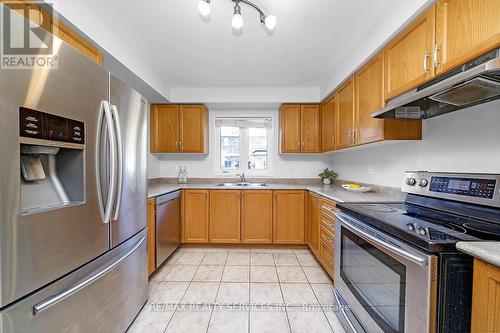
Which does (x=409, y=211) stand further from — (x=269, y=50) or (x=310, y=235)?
(x=269, y=50)

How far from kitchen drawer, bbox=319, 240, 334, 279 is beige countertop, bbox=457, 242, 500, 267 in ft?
4.69

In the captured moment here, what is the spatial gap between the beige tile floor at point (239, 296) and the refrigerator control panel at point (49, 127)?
4.79 feet

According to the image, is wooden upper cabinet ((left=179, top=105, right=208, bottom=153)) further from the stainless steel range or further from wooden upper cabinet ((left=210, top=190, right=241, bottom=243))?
the stainless steel range

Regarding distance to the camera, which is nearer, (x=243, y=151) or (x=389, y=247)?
(x=389, y=247)

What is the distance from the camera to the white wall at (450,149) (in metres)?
1.34

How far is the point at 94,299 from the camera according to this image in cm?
120

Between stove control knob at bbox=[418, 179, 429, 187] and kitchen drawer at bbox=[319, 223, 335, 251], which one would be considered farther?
kitchen drawer at bbox=[319, 223, 335, 251]

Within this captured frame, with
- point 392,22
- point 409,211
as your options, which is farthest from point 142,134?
point 392,22

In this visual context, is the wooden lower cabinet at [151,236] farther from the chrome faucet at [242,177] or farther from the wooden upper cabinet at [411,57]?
the wooden upper cabinet at [411,57]

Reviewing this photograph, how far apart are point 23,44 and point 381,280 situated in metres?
1.95

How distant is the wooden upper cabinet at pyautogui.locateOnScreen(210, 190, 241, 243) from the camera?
3.12 meters

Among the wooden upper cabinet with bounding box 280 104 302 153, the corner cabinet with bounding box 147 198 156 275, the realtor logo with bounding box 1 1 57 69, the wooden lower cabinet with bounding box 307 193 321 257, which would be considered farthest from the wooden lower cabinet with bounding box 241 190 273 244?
the realtor logo with bounding box 1 1 57 69

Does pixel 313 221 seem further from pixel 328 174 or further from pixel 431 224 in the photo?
pixel 431 224

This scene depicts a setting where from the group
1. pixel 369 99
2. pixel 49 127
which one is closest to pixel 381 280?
pixel 369 99
